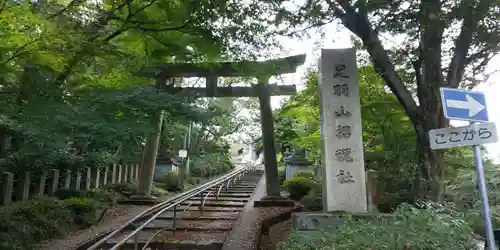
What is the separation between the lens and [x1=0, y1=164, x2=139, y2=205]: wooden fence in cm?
870

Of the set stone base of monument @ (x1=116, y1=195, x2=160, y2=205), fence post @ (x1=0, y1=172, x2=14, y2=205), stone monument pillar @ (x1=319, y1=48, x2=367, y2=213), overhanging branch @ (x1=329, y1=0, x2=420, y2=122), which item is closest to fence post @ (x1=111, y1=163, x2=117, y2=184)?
stone base of monument @ (x1=116, y1=195, x2=160, y2=205)

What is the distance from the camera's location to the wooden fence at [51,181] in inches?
342

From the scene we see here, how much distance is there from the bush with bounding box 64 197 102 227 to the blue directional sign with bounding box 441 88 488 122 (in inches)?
311

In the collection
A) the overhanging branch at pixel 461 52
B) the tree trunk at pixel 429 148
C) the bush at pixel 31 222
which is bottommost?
the bush at pixel 31 222

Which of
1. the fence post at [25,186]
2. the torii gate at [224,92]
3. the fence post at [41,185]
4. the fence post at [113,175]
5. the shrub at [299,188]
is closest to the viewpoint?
the fence post at [25,186]

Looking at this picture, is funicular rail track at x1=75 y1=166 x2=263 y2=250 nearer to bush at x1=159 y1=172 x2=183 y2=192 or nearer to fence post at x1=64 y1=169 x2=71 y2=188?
fence post at x1=64 y1=169 x2=71 y2=188

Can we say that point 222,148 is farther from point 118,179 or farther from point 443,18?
point 443,18

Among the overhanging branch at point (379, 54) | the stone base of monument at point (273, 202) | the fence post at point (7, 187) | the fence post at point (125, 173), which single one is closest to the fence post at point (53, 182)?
the fence post at point (7, 187)

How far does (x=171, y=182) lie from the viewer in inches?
656

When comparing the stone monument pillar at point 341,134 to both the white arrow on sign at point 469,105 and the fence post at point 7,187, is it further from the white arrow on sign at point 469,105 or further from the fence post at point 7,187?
the fence post at point 7,187

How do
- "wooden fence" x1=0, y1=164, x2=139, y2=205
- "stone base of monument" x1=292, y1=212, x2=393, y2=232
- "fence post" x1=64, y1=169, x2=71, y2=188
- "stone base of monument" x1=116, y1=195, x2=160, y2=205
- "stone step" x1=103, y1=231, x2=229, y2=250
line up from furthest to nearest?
1. "stone base of monument" x1=116, y1=195, x2=160, y2=205
2. "fence post" x1=64, y1=169, x2=71, y2=188
3. "wooden fence" x1=0, y1=164, x2=139, y2=205
4. "stone step" x1=103, y1=231, x2=229, y2=250
5. "stone base of monument" x1=292, y1=212, x2=393, y2=232

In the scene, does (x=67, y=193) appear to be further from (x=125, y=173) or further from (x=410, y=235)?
(x=410, y=235)

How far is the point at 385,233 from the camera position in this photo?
4.15 m

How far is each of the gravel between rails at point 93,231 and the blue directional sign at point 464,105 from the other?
5851 millimetres
